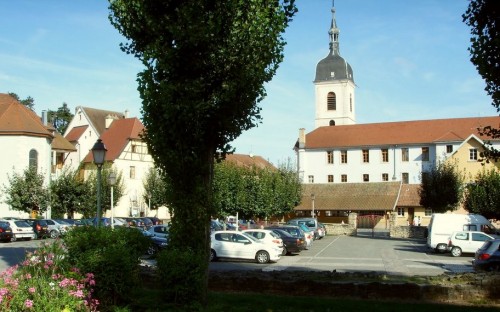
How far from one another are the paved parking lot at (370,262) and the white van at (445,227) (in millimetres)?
755

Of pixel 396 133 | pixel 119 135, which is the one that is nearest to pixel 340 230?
pixel 119 135

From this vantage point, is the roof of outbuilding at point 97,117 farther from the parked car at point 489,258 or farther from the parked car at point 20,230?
the parked car at point 489,258

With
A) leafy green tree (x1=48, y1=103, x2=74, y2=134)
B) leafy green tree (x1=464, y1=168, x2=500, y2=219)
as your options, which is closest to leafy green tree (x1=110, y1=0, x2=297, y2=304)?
leafy green tree (x1=464, y1=168, x2=500, y2=219)

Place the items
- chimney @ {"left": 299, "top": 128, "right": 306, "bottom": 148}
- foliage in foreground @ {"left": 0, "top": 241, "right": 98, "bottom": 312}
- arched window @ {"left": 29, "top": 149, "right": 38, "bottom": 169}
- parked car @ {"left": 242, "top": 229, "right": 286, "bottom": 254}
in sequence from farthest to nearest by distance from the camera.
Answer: chimney @ {"left": 299, "top": 128, "right": 306, "bottom": 148}, arched window @ {"left": 29, "top": 149, "right": 38, "bottom": 169}, parked car @ {"left": 242, "top": 229, "right": 286, "bottom": 254}, foliage in foreground @ {"left": 0, "top": 241, "right": 98, "bottom": 312}

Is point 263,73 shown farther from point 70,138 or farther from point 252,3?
point 70,138

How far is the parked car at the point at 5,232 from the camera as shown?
3466 centimetres

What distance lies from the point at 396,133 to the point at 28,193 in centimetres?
5300

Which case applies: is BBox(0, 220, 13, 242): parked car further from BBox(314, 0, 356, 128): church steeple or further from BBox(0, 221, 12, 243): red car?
BBox(314, 0, 356, 128): church steeple

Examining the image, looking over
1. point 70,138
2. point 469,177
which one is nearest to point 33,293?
point 469,177

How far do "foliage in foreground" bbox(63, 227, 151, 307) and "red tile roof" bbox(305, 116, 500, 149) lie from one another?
68657 millimetres

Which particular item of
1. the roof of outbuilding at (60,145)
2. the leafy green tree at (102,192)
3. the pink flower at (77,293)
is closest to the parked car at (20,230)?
the leafy green tree at (102,192)

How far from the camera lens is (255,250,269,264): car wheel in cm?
2623

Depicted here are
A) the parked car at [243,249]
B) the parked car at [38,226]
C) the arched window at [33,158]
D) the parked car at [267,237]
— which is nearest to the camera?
Result: the parked car at [243,249]

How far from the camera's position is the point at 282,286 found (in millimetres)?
15383
